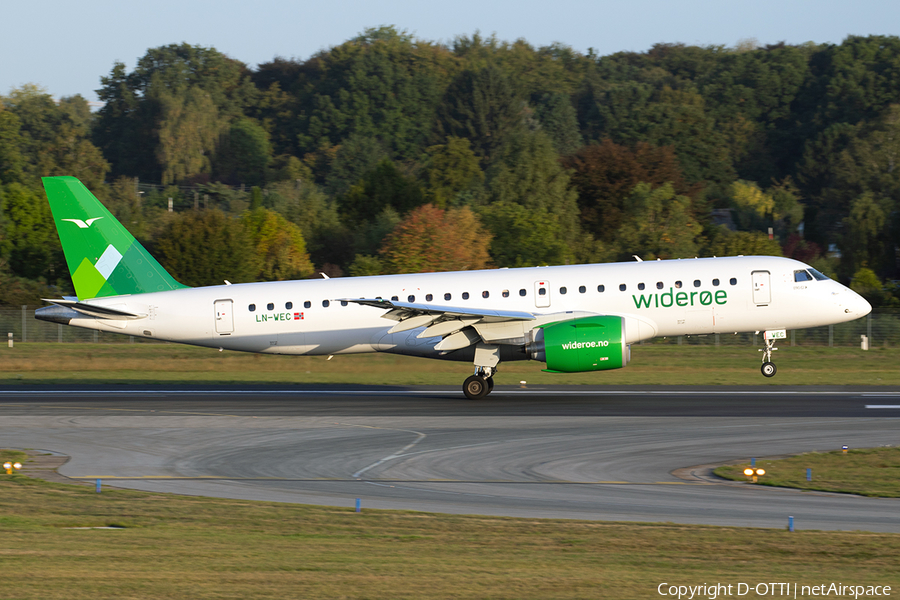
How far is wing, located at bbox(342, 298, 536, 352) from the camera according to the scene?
2606 cm

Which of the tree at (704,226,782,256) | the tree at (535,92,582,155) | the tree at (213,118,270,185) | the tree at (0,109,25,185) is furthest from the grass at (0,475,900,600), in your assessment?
the tree at (213,118,270,185)

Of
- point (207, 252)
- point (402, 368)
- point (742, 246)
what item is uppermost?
point (207, 252)

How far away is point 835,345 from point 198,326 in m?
29.7

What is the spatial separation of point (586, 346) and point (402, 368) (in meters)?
8.86

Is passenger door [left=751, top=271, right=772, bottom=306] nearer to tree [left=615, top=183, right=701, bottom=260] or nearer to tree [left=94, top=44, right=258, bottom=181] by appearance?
tree [left=615, top=183, right=701, bottom=260]

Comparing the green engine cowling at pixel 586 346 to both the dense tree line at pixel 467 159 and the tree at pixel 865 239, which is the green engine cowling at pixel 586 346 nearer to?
the dense tree line at pixel 467 159

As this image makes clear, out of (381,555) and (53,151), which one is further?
(53,151)

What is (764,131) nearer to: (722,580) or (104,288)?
(104,288)

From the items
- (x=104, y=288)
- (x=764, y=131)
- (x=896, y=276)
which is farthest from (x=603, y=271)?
(x=764, y=131)

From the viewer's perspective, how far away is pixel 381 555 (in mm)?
10805

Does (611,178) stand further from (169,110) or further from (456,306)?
(169,110)

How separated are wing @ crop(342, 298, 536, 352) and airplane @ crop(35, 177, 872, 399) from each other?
1.2 inches

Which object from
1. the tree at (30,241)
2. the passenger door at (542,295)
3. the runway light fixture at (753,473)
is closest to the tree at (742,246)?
the passenger door at (542,295)

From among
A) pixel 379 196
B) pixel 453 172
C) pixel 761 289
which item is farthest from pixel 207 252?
pixel 761 289
